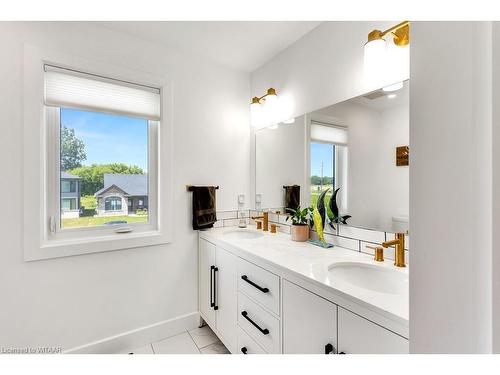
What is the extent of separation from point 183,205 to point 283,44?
1.51m

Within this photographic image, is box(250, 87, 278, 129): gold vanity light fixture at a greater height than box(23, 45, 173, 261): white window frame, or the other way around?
box(250, 87, 278, 129): gold vanity light fixture

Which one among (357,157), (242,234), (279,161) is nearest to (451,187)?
(357,157)

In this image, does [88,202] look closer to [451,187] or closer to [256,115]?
[256,115]

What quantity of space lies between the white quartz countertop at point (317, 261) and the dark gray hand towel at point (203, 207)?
8 cm

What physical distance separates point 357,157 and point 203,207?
1230 millimetres

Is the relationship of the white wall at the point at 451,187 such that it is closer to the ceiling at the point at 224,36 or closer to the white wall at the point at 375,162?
the white wall at the point at 375,162

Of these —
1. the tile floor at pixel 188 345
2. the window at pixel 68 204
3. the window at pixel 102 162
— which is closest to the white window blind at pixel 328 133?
the window at pixel 102 162

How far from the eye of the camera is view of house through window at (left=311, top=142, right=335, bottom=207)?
1641 millimetres

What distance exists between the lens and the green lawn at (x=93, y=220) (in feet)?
5.51

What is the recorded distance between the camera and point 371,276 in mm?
1220

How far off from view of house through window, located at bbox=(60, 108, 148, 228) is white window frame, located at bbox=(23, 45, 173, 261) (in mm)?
50

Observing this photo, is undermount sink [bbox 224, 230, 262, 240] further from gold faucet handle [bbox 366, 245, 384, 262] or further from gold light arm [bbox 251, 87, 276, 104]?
gold light arm [bbox 251, 87, 276, 104]

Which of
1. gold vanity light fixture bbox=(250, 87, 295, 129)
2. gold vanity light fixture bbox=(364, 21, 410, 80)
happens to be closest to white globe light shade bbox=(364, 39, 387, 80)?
gold vanity light fixture bbox=(364, 21, 410, 80)
